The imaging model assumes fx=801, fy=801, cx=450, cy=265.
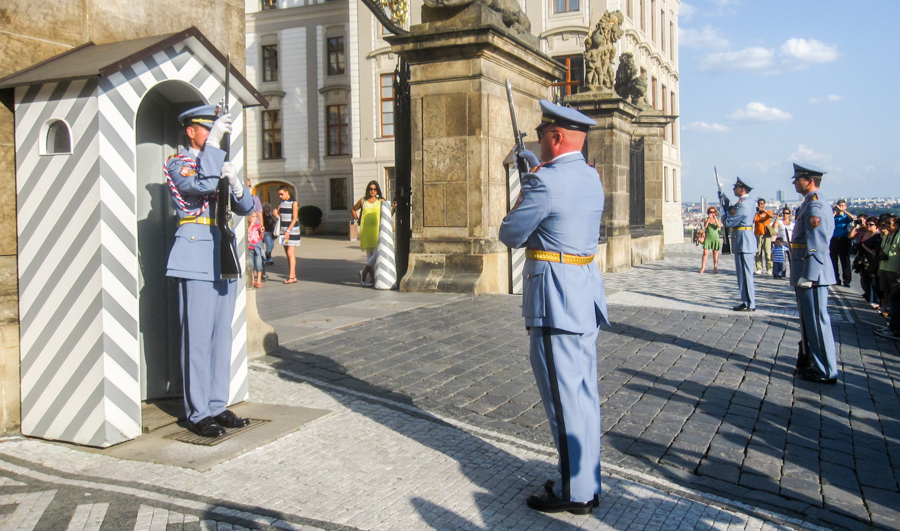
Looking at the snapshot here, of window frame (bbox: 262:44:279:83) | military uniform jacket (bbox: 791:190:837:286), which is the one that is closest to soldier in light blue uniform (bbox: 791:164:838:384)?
military uniform jacket (bbox: 791:190:837:286)

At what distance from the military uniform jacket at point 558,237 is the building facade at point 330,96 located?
110 feet

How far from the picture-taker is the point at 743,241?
1085cm

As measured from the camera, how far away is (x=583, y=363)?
3748 mm

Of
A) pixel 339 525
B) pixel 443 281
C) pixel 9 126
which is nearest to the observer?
pixel 339 525

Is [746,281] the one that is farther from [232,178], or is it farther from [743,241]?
[232,178]

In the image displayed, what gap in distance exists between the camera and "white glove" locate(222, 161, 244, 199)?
4609 millimetres

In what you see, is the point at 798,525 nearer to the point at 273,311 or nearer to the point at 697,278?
the point at 273,311

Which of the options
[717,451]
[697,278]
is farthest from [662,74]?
[717,451]

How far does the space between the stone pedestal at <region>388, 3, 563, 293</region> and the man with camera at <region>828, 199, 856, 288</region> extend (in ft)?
26.8

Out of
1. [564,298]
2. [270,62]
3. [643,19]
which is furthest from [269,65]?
[564,298]

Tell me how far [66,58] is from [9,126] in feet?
1.69

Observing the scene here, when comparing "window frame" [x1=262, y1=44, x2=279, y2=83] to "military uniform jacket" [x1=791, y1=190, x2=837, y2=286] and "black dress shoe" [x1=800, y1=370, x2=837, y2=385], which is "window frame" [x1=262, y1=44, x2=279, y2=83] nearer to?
"military uniform jacket" [x1=791, y1=190, x2=837, y2=286]

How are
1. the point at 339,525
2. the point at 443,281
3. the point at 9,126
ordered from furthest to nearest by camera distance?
the point at 443,281 < the point at 9,126 < the point at 339,525

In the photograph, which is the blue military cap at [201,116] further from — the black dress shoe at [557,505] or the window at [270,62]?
the window at [270,62]
